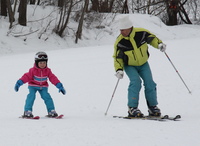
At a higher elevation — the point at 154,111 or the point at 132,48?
the point at 132,48

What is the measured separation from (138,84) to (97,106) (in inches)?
85.2

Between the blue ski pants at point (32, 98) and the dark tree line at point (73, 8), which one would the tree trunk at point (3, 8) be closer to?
the dark tree line at point (73, 8)

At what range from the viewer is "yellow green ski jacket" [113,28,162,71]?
562 cm

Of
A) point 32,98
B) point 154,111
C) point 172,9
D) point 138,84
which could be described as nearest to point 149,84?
point 138,84

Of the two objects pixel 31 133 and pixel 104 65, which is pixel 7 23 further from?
pixel 31 133

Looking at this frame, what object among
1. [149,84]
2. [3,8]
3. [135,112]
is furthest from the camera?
[3,8]

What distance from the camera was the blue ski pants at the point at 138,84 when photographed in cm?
561

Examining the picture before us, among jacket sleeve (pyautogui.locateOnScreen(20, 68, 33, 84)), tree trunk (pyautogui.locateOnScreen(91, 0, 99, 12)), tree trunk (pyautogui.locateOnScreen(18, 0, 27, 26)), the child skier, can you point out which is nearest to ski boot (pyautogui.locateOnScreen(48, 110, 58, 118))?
the child skier

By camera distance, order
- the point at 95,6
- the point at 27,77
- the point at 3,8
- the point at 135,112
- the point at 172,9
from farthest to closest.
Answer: the point at 172,9
the point at 95,6
the point at 3,8
the point at 27,77
the point at 135,112

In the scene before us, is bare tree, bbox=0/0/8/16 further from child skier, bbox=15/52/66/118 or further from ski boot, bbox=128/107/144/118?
ski boot, bbox=128/107/144/118

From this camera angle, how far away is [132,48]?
562 centimetres

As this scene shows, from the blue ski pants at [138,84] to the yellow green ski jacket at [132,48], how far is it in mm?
108

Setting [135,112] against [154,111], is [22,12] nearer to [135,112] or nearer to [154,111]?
[154,111]

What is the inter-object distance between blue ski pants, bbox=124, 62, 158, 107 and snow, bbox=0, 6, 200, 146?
0.47 metres
